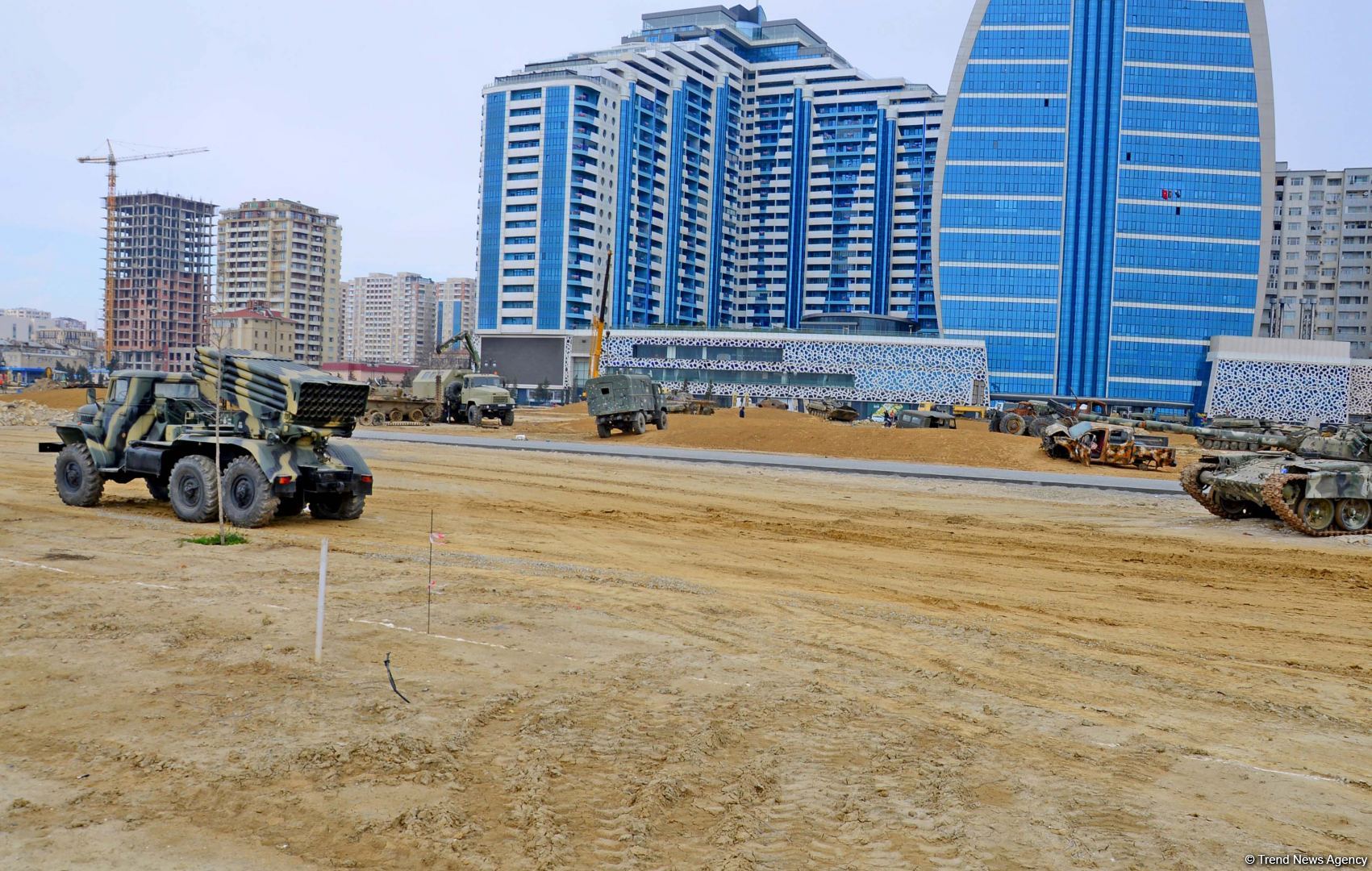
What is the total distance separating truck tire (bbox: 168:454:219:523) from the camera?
602 inches

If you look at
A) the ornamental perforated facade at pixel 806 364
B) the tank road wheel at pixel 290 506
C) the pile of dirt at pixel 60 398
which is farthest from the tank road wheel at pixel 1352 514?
the ornamental perforated facade at pixel 806 364

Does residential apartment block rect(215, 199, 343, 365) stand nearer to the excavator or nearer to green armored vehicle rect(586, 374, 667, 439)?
the excavator

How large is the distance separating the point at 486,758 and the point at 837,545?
11175 mm

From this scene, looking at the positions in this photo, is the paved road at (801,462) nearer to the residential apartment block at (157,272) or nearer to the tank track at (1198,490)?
the tank track at (1198,490)

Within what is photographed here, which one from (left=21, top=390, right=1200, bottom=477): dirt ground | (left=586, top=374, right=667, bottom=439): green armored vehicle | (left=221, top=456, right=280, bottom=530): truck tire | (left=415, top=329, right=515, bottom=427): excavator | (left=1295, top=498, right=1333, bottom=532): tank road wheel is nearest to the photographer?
A: (left=221, top=456, right=280, bottom=530): truck tire

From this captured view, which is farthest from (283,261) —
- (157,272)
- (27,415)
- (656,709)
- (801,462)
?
(656,709)

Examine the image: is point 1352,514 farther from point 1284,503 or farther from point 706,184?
point 706,184

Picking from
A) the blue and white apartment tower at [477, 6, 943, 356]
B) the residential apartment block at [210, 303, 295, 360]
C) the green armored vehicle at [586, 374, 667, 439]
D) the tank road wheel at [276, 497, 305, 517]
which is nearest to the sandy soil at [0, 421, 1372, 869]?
the tank road wheel at [276, 497, 305, 517]

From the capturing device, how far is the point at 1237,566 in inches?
640

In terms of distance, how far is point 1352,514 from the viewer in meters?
20.2

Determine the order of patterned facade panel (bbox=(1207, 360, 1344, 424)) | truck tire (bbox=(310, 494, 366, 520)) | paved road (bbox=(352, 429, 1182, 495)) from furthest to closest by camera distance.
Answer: patterned facade panel (bbox=(1207, 360, 1344, 424)) < paved road (bbox=(352, 429, 1182, 495)) < truck tire (bbox=(310, 494, 366, 520))

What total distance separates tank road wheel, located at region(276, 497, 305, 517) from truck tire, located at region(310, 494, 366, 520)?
23 centimetres

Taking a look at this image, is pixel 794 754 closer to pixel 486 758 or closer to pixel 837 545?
pixel 486 758

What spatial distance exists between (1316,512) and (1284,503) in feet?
2.73
